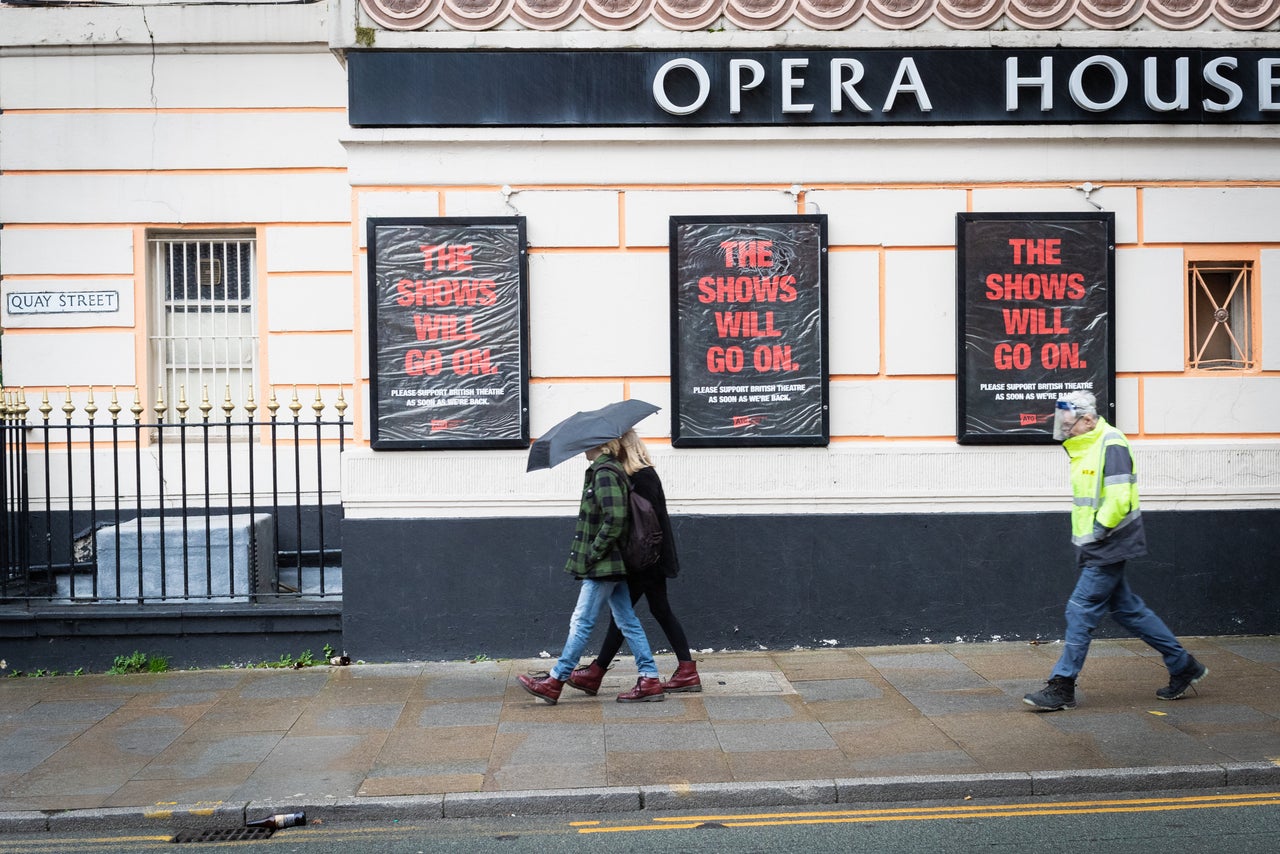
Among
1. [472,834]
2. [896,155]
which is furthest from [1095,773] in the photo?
[896,155]

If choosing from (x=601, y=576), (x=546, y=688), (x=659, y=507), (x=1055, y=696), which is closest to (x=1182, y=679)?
(x=1055, y=696)

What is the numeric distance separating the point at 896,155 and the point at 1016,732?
14.8ft

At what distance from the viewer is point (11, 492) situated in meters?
9.32

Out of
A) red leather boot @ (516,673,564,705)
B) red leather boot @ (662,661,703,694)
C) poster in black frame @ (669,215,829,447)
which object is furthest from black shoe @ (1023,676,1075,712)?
red leather boot @ (516,673,564,705)

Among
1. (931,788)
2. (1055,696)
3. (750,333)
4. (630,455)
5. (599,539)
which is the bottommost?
(931,788)

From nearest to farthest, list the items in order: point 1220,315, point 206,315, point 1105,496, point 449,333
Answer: point 1105,496, point 449,333, point 1220,315, point 206,315

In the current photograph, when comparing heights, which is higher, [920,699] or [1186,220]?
[1186,220]

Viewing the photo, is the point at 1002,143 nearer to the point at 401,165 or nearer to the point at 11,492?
the point at 401,165

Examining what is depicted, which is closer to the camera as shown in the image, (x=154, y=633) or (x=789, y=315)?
(x=154, y=633)

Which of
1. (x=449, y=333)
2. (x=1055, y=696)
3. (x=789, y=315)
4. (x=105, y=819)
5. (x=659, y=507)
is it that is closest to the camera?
(x=105, y=819)

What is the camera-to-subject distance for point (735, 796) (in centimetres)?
598

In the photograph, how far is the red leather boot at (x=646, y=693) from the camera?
7.82m

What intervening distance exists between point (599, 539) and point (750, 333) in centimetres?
246

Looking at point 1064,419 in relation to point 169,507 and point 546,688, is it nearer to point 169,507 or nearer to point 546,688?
point 546,688
